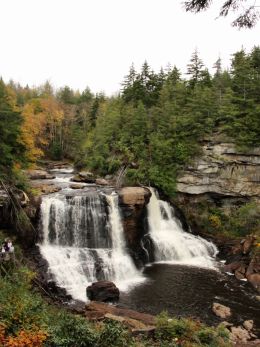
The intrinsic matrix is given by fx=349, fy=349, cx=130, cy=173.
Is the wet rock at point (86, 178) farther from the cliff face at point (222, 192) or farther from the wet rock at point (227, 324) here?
the wet rock at point (227, 324)

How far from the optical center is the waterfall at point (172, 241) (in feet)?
93.6

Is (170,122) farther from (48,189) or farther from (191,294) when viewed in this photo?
(191,294)

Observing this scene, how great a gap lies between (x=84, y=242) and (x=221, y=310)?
36.4 ft

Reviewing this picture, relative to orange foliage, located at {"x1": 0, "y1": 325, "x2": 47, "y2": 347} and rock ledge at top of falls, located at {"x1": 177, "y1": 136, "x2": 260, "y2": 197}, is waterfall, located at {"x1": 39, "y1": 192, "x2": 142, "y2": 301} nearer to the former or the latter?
rock ledge at top of falls, located at {"x1": 177, "y1": 136, "x2": 260, "y2": 197}

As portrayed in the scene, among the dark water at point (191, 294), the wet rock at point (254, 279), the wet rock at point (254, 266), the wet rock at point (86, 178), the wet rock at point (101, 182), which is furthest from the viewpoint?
the wet rock at point (86, 178)

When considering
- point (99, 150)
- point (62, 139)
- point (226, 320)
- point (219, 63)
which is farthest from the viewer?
point (62, 139)

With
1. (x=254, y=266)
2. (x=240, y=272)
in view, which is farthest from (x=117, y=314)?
(x=254, y=266)

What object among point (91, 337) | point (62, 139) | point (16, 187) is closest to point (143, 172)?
point (16, 187)

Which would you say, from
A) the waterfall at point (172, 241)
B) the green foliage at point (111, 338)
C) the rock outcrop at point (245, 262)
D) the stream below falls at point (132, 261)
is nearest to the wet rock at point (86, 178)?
the stream below falls at point (132, 261)

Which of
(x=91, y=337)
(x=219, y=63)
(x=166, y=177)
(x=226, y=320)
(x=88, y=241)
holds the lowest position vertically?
(x=226, y=320)

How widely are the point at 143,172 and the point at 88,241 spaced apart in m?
11.0

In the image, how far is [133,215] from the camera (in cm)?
2886

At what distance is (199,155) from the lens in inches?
1383

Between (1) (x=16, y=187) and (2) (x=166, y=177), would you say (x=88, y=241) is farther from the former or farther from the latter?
(2) (x=166, y=177)
